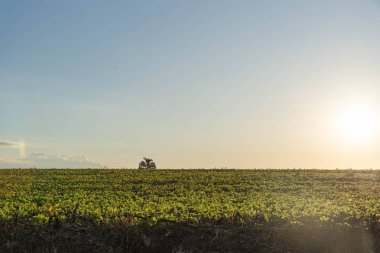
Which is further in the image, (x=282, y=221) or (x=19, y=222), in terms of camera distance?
(x=282, y=221)

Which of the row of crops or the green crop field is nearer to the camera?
the green crop field

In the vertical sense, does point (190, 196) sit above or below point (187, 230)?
above

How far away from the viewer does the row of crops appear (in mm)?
14516

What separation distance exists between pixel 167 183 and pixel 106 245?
19.2 meters

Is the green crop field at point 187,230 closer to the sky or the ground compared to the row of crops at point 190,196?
A: closer to the ground

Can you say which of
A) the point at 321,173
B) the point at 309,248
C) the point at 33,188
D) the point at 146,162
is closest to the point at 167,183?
the point at 33,188

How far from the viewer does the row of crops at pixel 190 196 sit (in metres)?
14.5

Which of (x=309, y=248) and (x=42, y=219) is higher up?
(x=42, y=219)

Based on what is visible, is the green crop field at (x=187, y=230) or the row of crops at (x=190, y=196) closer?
the green crop field at (x=187, y=230)

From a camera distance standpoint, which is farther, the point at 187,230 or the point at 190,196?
the point at 190,196

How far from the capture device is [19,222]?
13203mm

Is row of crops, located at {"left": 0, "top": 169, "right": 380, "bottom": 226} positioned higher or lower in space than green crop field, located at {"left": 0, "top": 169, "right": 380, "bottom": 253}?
higher

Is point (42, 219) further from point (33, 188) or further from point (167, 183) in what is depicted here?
point (167, 183)

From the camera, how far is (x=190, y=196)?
78.1 ft
